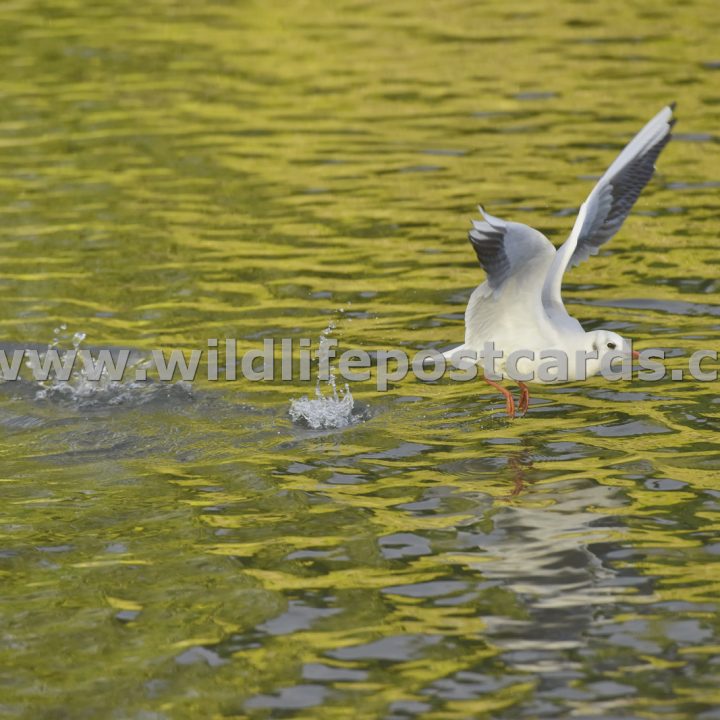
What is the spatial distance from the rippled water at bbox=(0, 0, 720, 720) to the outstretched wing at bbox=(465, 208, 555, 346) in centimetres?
73

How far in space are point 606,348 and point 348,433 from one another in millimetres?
1794

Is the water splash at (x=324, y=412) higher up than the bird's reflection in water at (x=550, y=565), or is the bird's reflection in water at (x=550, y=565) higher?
the water splash at (x=324, y=412)

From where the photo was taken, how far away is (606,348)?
9.29 m

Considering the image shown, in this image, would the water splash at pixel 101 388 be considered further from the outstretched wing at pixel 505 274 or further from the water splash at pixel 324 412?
the outstretched wing at pixel 505 274

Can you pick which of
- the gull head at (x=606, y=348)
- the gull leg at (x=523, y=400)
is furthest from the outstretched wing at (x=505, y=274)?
the gull leg at (x=523, y=400)

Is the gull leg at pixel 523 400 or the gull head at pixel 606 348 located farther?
the gull leg at pixel 523 400

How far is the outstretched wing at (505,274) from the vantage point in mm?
8898

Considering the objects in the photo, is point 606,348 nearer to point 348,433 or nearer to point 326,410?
point 348,433

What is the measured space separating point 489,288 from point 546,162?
7.30m

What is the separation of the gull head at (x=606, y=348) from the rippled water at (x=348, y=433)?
0.53 m

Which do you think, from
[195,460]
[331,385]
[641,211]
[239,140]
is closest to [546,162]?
[641,211]

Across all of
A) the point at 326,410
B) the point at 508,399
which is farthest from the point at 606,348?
the point at 326,410

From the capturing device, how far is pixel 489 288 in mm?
9570

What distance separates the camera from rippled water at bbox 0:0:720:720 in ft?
21.7
